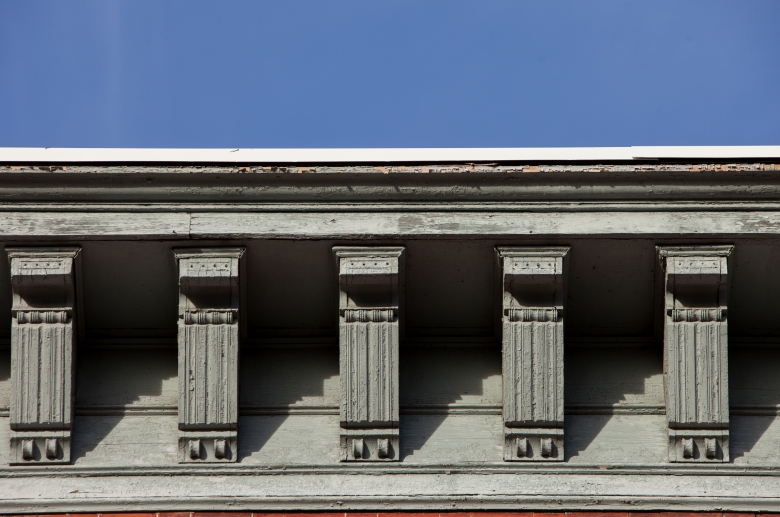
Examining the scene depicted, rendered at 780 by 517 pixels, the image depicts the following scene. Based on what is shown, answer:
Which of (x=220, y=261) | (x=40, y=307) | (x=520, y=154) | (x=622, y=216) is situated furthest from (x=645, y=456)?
(x=40, y=307)

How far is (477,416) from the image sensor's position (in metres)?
8.14

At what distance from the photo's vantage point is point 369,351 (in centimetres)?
795

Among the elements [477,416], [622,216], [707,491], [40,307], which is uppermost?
[622,216]

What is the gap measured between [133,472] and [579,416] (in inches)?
114

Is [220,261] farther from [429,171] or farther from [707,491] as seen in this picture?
[707,491]

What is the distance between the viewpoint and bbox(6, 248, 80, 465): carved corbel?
25.9 feet

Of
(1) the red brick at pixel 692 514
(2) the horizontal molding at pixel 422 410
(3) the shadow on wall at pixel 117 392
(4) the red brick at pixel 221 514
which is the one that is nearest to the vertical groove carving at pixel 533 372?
(2) the horizontal molding at pixel 422 410

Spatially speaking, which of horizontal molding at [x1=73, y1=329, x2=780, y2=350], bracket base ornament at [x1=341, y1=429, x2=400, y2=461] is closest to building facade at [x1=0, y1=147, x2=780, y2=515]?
bracket base ornament at [x1=341, y1=429, x2=400, y2=461]

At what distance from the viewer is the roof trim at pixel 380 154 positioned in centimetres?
801

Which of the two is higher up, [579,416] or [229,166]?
[229,166]

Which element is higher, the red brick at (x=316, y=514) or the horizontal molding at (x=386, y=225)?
the horizontal molding at (x=386, y=225)

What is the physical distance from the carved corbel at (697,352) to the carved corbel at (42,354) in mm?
3839

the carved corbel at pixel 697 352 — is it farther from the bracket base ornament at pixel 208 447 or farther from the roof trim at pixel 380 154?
the bracket base ornament at pixel 208 447

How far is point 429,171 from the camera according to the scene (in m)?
7.93
